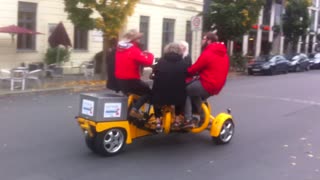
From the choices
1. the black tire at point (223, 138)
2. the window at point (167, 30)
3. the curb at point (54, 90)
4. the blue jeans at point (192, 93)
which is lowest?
the curb at point (54, 90)

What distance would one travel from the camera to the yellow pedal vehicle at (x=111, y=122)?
7.31 metres

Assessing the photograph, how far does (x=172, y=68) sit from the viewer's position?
7.77 m

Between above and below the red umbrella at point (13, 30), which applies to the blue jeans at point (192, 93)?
below

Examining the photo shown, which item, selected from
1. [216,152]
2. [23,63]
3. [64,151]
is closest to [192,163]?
[216,152]

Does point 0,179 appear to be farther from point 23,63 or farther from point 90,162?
point 23,63

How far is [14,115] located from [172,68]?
15.5ft

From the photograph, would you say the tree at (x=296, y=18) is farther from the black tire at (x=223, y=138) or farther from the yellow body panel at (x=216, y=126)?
the yellow body panel at (x=216, y=126)

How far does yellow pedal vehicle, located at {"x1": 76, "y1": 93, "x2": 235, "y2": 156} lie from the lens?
7.31 metres

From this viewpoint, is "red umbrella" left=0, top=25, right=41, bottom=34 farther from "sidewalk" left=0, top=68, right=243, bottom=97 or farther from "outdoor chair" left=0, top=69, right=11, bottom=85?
"sidewalk" left=0, top=68, right=243, bottom=97

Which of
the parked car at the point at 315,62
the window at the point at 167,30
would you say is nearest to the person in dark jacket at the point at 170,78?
the window at the point at 167,30

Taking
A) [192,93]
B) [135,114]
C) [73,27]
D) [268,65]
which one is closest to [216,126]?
[192,93]

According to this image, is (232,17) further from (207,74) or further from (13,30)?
(207,74)

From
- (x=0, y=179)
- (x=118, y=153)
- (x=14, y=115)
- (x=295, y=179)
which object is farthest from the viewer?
(x=14, y=115)

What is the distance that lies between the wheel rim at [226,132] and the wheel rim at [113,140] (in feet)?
6.20
